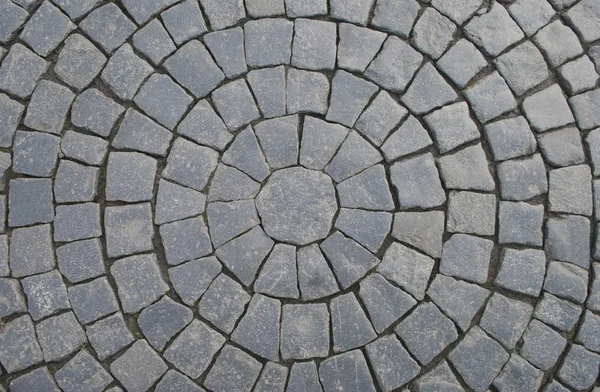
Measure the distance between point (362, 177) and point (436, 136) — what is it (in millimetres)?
546

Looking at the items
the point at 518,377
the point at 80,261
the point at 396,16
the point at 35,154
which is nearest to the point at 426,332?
the point at 518,377

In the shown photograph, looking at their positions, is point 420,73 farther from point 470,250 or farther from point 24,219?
point 24,219

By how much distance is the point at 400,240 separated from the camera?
3.58 metres

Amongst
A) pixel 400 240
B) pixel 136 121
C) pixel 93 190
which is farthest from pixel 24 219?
pixel 400 240

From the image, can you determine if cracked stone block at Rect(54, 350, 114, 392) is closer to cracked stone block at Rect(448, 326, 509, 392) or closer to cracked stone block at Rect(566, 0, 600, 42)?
cracked stone block at Rect(448, 326, 509, 392)

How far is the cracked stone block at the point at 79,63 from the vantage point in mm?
3707

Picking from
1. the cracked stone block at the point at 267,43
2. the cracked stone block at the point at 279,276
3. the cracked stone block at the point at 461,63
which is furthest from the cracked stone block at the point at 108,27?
the cracked stone block at the point at 461,63

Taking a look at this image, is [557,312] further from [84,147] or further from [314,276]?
[84,147]

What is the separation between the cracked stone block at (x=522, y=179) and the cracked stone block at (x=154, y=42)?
227 centimetres

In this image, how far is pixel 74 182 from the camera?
361cm

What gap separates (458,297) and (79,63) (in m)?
2.83

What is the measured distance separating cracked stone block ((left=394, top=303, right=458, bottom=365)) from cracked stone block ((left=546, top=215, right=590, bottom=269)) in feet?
2.67

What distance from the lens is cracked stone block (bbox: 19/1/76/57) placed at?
373cm

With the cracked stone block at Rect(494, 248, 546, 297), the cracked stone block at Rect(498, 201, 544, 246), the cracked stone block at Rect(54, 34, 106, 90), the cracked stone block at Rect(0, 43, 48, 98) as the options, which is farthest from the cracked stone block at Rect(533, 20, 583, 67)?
the cracked stone block at Rect(0, 43, 48, 98)
